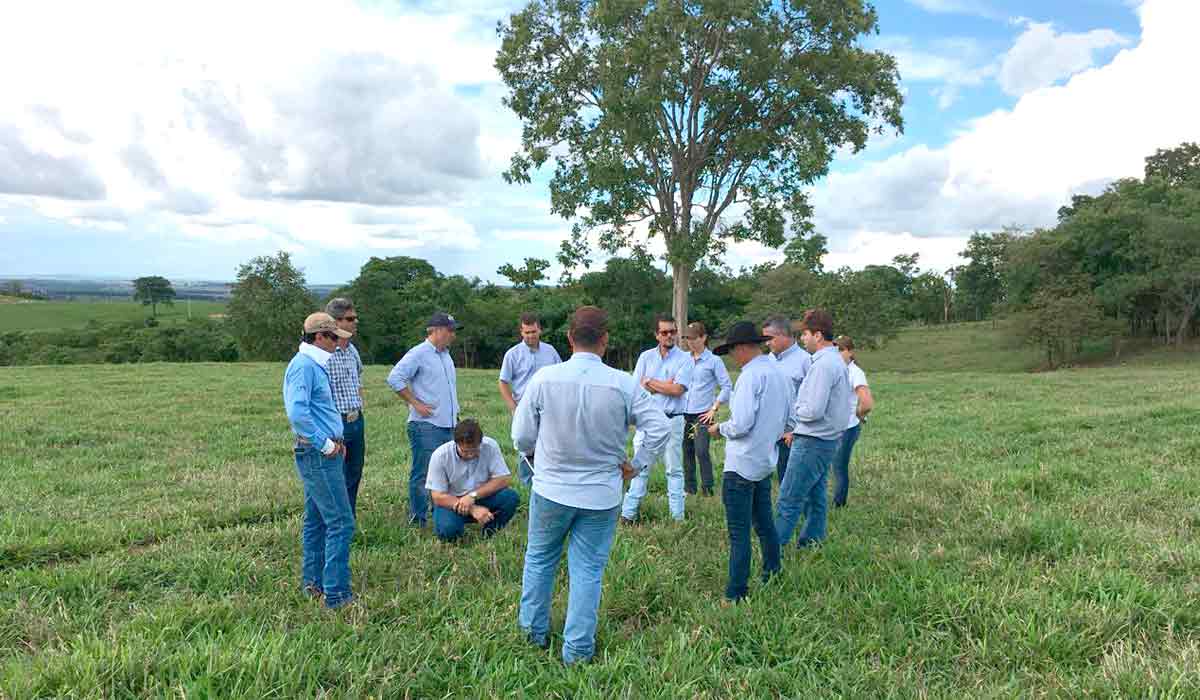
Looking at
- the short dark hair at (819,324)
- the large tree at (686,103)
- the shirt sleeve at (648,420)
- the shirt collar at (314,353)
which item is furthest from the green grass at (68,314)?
the shirt sleeve at (648,420)

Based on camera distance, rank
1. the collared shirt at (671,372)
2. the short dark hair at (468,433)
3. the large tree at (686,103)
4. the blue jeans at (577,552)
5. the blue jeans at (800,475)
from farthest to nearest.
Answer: the large tree at (686,103), the collared shirt at (671,372), the short dark hair at (468,433), the blue jeans at (800,475), the blue jeans at (577,552)

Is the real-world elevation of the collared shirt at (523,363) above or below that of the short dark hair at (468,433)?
above

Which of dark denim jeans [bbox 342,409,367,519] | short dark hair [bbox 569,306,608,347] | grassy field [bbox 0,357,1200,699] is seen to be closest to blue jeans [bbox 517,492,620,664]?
grassy field [bbox 0,357,1200,699]

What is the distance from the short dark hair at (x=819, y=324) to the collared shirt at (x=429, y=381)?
320 cm

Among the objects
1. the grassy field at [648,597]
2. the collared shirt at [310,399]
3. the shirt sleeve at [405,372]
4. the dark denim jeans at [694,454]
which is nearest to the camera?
the grassy field at [648,597]

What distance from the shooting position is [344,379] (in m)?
5.64

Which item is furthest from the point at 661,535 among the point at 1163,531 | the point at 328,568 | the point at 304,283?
the point at 304,283

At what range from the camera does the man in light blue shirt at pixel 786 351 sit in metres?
5.41

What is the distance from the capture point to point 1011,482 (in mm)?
7492

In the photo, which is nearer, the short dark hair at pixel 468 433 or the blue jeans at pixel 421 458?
the short dark hair at pixel 468 433

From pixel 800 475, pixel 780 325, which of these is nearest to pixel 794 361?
pixel 780 325

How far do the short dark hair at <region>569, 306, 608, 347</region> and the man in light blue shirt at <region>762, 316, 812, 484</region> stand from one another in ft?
5.69

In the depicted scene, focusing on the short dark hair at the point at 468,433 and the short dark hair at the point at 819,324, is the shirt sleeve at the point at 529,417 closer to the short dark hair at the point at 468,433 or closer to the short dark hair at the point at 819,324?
the short dark hair at the point at 468,433

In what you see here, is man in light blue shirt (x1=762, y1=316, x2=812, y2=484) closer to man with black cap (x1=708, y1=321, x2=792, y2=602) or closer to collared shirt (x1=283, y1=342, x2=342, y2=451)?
man with black cap (x1=708, y1=321, x2=792, y2=602)
